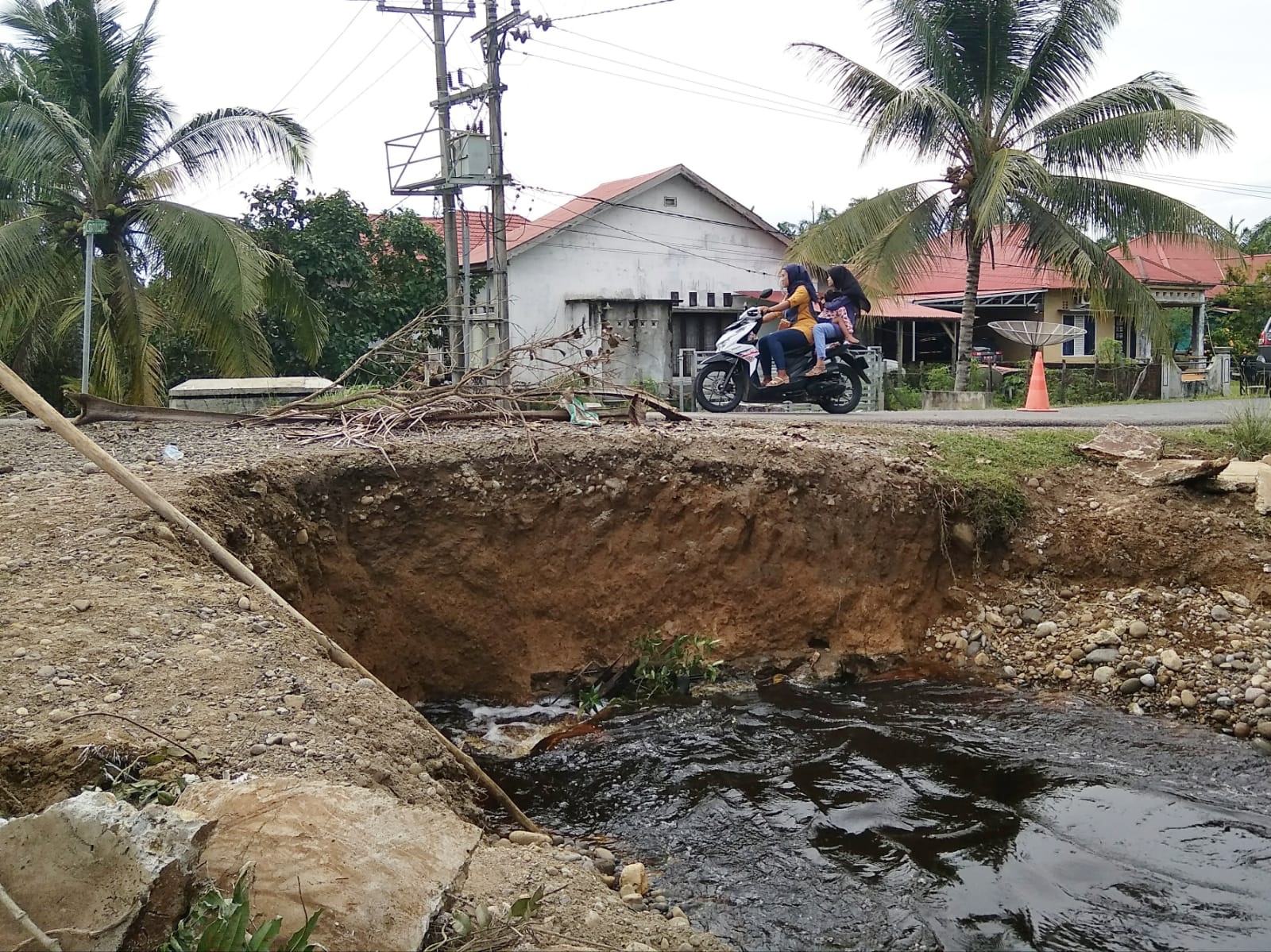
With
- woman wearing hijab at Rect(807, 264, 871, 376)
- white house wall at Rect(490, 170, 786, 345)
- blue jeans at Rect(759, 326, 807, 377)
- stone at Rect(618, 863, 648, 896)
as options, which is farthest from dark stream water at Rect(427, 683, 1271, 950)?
white house wall at Rect(490, 170, 786, 345)

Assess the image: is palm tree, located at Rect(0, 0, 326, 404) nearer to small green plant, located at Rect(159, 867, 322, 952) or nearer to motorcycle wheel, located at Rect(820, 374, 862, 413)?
motorcycle wheel, located at Rect(820, 374, 862, 413)

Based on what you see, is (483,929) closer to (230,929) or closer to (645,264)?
(230,929)

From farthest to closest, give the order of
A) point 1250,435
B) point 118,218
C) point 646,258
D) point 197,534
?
point 646,258 → point 118,218 → point 1250,435 → point 197,534

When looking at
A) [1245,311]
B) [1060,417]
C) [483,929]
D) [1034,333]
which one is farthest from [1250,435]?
[1245,311]

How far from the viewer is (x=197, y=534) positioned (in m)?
4.89

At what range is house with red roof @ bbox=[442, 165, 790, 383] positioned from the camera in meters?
22.1

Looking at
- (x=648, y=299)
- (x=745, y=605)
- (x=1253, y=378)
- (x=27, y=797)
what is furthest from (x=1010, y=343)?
(x=27, y=797)

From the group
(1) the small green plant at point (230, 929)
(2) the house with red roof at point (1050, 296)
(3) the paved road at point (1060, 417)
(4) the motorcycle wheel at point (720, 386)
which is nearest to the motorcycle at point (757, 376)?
(4) the motorcycle wheel at point (720, 386)

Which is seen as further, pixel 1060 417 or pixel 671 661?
pixel 1060 417

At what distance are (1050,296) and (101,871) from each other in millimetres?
25659

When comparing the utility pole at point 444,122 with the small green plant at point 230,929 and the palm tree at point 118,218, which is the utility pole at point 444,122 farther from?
the small green plant at point 230,929

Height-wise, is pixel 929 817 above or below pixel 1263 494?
below

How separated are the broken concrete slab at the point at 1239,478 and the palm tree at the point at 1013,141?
371 inches

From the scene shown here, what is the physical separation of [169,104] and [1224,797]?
15.4m
